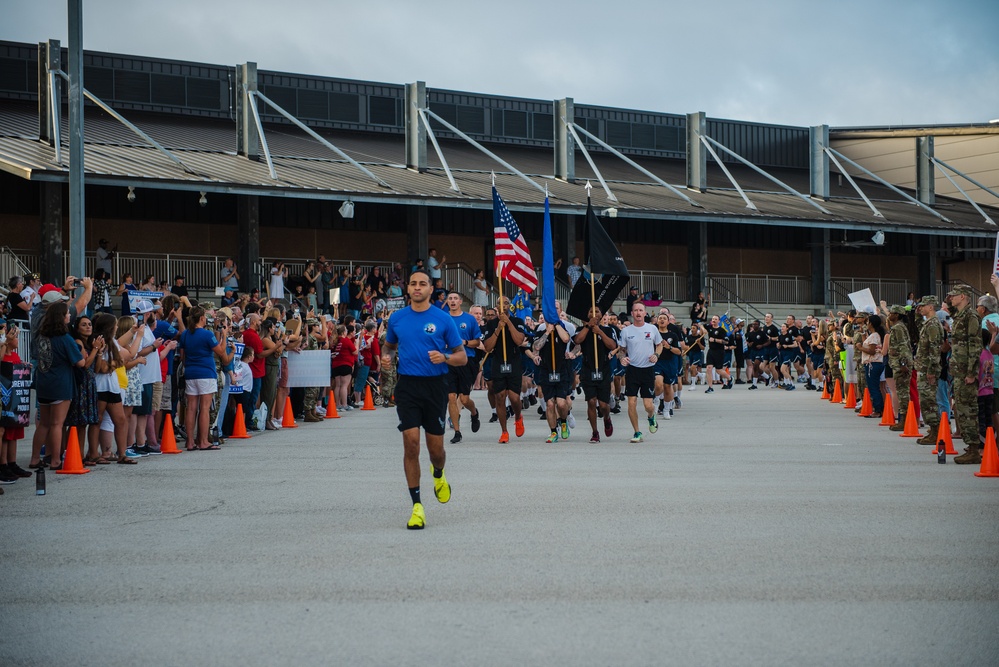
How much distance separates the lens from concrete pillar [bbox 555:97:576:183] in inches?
1818

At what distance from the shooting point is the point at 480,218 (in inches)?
1789

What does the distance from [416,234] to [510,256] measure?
800 inches

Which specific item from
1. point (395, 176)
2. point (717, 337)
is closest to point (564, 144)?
point (395, 176)

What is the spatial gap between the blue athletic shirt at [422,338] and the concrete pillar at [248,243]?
26.6 m

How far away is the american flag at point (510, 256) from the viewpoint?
19.2 meters

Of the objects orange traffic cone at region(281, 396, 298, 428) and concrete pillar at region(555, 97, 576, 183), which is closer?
orange traffic cone at region(281, 396, 298, 428)

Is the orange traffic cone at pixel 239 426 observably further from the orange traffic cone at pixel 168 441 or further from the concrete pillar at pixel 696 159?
the concrete pillar at pixel 696 159

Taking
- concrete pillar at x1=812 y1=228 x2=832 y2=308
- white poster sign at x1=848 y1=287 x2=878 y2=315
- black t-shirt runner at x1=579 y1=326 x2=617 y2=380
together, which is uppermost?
concrete pillar at x1=812 y1=228 x2=832 y2=308

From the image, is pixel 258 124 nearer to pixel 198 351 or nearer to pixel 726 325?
pixel 726 325

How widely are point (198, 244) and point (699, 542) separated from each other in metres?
34.0

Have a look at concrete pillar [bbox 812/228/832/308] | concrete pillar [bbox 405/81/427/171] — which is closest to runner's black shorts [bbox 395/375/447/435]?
concrete pillar [bbox 405/81/427/171]

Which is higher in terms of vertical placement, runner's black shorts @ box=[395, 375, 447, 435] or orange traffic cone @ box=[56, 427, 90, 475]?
runner's black shorts @ box=[395, 375, 447, 435]

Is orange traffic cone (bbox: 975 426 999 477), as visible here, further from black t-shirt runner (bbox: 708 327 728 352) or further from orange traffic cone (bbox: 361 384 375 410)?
black t-shirt runner (bbox: 708 327 728 352)

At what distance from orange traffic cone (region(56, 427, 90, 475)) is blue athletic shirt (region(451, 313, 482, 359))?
4353mm
